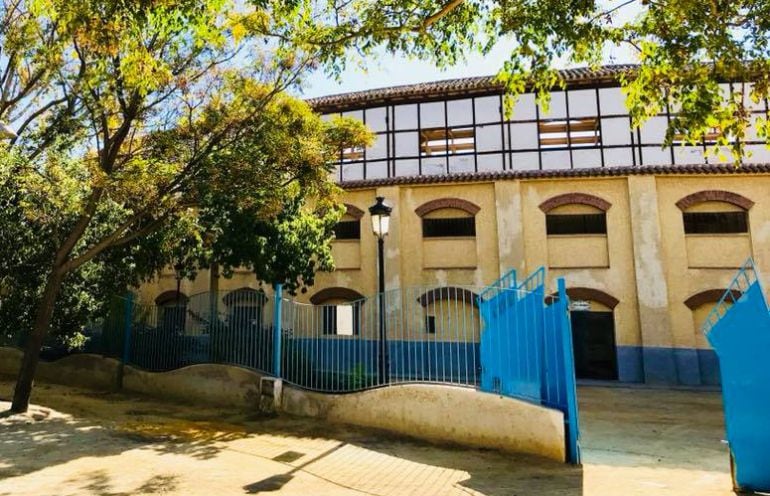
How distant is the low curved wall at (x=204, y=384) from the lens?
945 centimetres

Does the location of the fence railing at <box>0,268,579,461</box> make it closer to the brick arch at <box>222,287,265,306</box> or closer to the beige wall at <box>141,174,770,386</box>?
the brick arch at <box>222,287,265,306</box>

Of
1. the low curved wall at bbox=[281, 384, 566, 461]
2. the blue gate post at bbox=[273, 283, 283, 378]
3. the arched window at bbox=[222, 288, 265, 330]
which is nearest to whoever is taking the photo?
the low curved wall at bbox=[281, 384, 566, 461]

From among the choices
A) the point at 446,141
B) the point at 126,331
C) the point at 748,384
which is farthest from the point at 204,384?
the point at 446,141

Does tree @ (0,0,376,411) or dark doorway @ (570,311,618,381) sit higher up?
tree @ (0,0,376,411)

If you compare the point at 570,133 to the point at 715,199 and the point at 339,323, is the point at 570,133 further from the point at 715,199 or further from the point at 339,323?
the point at 339,323

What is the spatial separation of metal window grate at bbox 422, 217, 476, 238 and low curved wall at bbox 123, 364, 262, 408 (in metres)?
8.73

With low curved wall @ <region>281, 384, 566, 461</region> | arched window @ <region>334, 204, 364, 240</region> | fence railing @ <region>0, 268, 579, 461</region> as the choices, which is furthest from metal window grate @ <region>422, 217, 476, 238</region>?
low curved wall @ <region>281, 384, 566, 461</region>

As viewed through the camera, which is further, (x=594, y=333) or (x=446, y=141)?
(x=446, y=141)

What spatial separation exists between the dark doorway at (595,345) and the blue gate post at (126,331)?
1289cm

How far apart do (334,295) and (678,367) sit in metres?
11.1

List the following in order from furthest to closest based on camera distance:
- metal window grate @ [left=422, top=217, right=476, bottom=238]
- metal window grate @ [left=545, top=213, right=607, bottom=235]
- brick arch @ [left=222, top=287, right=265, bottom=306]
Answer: metal window grate @ [left=422, top=217, right=476, bottom=238], metal window grate @ [left=545, top=213, right=607, bottom=235], brick arch @ [left=222, top=287, right=265, bottom=306]

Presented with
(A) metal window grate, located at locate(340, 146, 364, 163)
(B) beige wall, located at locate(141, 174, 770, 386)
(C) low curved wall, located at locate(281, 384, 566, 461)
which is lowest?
(C) low curved wall, located at locate(281, 384, 566, 461)

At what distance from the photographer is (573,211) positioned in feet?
51.7

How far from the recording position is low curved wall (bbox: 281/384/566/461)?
6113mm
